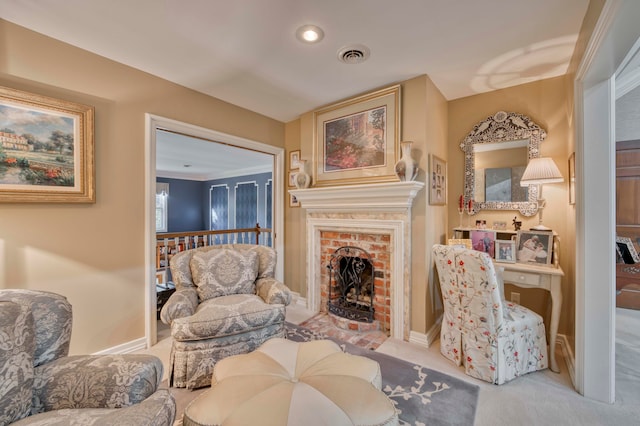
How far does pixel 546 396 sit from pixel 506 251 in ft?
3.60

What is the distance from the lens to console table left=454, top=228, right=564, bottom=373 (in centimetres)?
204

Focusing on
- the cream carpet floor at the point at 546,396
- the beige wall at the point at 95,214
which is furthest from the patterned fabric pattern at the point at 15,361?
the cream carpet floor at the point at 546,396

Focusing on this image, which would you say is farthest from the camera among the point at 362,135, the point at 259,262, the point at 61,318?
the point at 362,135

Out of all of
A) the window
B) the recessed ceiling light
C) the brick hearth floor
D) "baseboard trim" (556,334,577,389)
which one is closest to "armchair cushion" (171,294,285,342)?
the brick hearth floor

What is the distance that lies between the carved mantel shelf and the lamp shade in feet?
2.99

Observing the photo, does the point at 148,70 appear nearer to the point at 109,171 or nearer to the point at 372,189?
the point at 109,171

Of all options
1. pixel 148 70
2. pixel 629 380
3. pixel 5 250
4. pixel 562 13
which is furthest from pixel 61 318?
pixel 629 380

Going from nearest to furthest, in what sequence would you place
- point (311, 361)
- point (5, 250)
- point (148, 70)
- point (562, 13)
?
point (311, 361) < point (562, 13) < point (5, 250) < point (148, 70)

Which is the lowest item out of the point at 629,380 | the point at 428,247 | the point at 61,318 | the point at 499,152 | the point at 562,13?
the point at 629,380

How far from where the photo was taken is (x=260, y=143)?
340 centimetres

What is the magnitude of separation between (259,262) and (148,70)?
6.55 ft

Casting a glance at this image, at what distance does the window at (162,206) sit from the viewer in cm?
789

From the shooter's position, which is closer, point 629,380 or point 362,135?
point 629,380

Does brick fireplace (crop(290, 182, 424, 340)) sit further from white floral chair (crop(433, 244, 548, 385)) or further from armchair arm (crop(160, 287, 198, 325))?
armchair arm (crop(160, 287, 198, 325))
